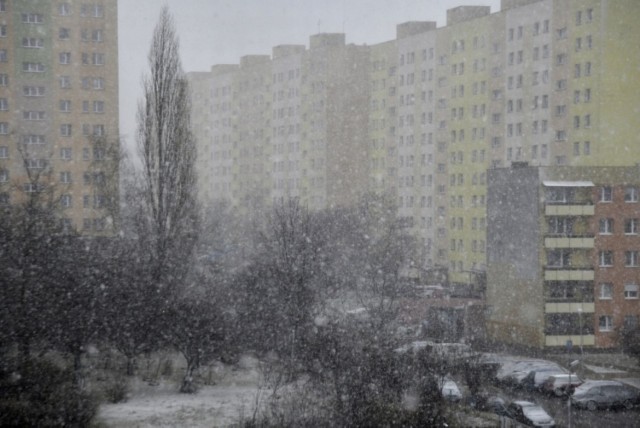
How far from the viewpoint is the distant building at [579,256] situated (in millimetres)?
29922

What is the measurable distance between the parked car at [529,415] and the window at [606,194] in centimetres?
1375

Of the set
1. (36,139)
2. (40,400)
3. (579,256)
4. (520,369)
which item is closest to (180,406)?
(40,400)

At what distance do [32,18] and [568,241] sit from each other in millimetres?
28480

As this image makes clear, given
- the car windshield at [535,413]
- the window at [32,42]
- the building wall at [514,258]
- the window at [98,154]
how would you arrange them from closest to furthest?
1. the car windshield at [535,413]
2. the building wall at [514,258]
3. the window at [98,154]
4. the window at [32,42]

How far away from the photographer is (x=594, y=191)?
30.1 metres

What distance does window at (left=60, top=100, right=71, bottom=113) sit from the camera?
135 ft

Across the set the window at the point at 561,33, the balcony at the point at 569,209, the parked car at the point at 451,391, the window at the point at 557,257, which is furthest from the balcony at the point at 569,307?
the window at the point at 561,33

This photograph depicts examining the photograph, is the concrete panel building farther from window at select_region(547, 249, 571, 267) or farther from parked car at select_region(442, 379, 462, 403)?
parked car at select_region(442, 379, 462, 403)

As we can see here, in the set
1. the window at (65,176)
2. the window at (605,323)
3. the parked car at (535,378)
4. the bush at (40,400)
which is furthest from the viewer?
the window at (65,176)

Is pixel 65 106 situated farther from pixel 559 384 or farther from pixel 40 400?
pixel 40 400

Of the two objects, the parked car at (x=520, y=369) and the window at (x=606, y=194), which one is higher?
the window at (x=606, y=194)

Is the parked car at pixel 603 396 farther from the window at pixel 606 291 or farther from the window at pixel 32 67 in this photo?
the window at pixel 32 67

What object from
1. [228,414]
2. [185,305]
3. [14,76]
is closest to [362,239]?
[14,76]

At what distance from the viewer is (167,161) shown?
2197cm
